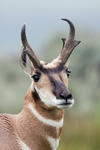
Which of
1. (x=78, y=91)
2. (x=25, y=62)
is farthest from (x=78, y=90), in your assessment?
(x=25, y=62)

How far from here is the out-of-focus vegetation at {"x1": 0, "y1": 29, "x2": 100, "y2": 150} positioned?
24.6 metres

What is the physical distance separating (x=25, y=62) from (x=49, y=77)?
0.75 m

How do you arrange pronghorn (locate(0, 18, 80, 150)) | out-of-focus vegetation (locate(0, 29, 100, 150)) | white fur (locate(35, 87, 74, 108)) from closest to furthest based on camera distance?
white fur (locate(35, 87, 74, 108))
pronghorn (locate(0, 18, 80, 150))
out-of-focus vegetation (locate(0, 29, 100, 150))

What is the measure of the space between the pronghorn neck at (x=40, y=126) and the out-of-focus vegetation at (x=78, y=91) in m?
11.2

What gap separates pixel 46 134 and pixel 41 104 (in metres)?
0.57

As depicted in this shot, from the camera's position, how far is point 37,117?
12.1 metres

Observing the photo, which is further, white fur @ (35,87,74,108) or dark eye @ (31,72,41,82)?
dark eye @ (31,72,41,82)

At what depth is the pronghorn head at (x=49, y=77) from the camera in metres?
11.5

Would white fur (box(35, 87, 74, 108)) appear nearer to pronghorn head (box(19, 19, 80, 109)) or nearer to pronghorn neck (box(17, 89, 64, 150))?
pronghorn head (box(19, 19, 80, 109))

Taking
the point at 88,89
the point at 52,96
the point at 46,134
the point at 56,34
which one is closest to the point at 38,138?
the point at 46,134

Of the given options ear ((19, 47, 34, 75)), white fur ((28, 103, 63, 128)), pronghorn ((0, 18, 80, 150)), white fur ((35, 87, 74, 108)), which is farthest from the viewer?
ear ((19, 47, 34, 75))

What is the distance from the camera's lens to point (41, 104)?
12023 mm

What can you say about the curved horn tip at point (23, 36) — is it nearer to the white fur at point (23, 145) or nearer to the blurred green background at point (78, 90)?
the white fur at point (23, 145)

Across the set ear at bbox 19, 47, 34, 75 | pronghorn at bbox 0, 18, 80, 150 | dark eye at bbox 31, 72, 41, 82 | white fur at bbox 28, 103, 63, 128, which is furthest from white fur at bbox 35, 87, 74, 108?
ear at bbox 19, 47, 34, 75
